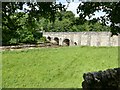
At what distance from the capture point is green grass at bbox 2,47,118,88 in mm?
16062

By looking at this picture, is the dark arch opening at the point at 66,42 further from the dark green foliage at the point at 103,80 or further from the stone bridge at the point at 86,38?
the dark green foliage at the point at 103,80

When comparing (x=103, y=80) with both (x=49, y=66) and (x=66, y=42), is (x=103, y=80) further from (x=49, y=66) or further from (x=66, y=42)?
(x=66, y=42)

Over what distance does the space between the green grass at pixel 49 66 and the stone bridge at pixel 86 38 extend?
39.6 ft

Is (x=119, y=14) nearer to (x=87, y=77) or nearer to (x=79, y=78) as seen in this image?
(x=87, y=77)

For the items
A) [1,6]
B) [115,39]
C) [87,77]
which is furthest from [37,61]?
[115,39]

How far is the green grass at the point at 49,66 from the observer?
16.1 metres

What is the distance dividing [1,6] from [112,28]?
8.90ft

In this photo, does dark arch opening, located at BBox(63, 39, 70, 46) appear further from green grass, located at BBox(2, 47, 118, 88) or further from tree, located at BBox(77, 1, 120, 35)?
tree, located at BBox(77, 1, 120, 35)

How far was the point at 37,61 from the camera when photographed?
21203 millimetres

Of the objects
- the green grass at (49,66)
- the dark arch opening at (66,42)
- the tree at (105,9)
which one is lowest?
the green grass at (49,66)

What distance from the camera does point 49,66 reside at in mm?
19781

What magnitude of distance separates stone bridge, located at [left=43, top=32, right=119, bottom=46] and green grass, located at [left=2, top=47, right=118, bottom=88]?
39.6ft

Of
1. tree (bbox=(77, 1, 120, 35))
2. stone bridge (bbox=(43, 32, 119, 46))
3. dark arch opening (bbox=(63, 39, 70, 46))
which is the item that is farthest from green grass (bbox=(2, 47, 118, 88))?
dark arch opening (bbox=(63, 39, 70, 46))

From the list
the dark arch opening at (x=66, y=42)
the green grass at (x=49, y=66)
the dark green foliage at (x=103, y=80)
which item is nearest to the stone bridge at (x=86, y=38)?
the dark arch opening at (x=66, y=42)
